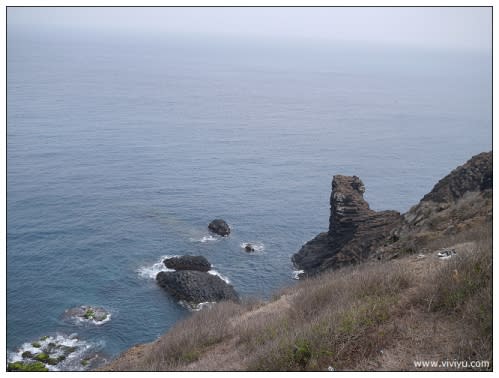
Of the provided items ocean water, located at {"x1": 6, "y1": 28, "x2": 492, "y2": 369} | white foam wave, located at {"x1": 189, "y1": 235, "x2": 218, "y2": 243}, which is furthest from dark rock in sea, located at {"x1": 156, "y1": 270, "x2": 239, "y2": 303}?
white foam wave, located at {"x1": 189, "y1": 235, "x2": 218, "y2": 243}

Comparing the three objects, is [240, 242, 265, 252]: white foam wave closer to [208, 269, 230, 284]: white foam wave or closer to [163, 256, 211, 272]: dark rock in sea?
[208, 269, 230, 284]: white foam wave

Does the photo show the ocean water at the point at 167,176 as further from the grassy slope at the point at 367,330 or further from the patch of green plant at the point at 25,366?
the grassy slope at the point at 367,330

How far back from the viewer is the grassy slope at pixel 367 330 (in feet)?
30.4

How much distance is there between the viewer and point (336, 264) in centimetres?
3897

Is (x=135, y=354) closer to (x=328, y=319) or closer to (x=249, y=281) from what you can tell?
(x=328, y=319)

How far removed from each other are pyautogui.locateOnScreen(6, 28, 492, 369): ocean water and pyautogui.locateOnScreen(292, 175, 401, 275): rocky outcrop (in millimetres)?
2897

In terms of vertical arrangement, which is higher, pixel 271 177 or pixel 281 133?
pixel 281 133

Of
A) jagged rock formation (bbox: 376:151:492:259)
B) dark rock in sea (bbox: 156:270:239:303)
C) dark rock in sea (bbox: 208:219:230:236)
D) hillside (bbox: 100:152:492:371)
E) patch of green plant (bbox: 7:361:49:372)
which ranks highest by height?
jagged rock formation (bbox: 376:151:492:259)

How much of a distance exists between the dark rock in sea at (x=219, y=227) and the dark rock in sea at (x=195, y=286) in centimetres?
1000

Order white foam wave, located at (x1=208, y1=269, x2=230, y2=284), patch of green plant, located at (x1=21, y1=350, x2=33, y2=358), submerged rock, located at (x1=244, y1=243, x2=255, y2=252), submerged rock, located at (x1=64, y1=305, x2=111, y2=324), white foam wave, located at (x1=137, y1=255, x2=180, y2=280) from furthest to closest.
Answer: submerged rock, located at (x1=244, y1=243, x2=255, y2=252)
white foam wave, located at (x1=208, y1=269, x2=230, y2=284)
white foam wave, located at (x1=137, y1=255, x2=180, y2=280)
submerged rock, located at (x1=64, y1=305, x2=111, y2=324)
patch of green plant, located at (x1=21, y1=350, x2=33, y2=358)

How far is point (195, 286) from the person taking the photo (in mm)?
40469

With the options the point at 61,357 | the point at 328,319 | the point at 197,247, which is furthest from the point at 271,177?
the point at 328,319

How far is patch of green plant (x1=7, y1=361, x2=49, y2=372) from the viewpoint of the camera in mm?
28094

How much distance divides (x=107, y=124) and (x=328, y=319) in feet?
285
